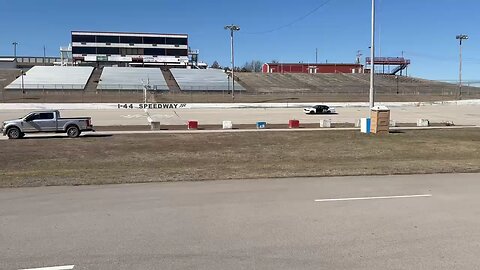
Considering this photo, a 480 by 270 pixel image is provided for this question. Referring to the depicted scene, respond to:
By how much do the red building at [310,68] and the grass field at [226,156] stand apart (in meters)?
110

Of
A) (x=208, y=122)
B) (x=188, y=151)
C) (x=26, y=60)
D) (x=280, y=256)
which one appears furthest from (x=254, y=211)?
(x=26, y=60)

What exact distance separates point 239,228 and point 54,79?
95.6 m

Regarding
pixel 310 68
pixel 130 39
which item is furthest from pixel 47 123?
pixel 310 68

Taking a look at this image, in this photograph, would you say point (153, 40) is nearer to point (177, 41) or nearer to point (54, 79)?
point (177, 41)

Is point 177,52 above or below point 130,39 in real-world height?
below

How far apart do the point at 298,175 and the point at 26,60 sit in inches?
6965

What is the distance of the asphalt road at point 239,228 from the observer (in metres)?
5.88

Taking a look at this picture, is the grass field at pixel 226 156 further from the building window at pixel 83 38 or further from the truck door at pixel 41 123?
the building window at pixel 83 38

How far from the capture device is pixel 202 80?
105 m

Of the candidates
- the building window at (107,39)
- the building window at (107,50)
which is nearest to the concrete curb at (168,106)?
the building window at (107,50)

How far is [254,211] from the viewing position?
872cm

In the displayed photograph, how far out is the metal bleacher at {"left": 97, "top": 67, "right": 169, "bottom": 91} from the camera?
9044cm

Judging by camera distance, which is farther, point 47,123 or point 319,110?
point 319,110

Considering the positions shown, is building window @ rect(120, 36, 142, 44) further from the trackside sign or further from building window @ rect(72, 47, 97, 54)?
the trackside sign
